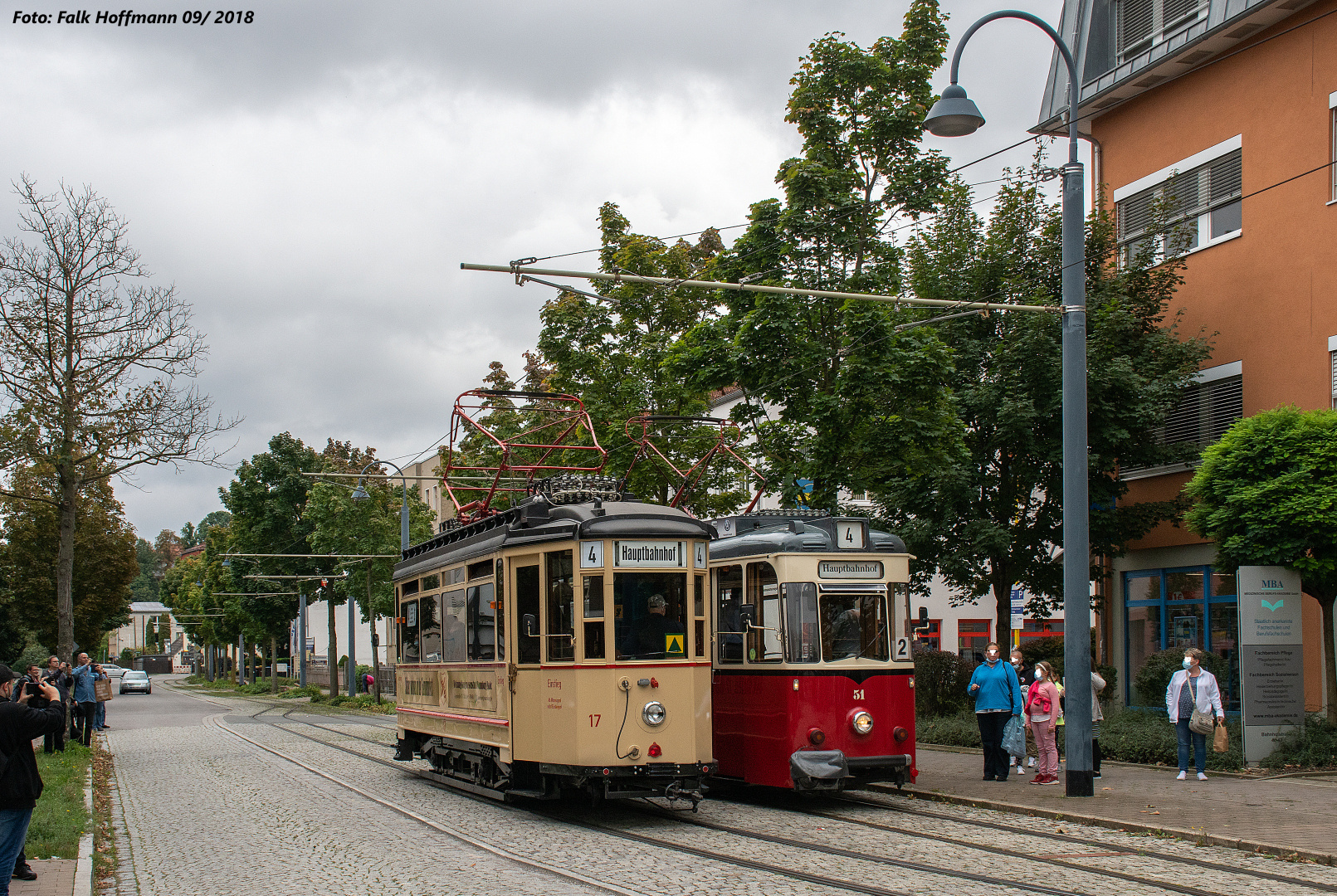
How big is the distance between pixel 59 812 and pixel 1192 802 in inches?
460

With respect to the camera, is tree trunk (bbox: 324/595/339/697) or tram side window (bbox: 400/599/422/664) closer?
tram side window (bbox: 400/599/422/664)

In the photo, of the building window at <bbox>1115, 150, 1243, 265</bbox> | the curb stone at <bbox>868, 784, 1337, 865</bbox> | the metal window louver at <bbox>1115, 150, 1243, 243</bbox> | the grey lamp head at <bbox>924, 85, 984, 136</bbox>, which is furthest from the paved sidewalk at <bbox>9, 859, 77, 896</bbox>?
the metal window louver at <bbox>1115, 150, 1243, 243</bbox>

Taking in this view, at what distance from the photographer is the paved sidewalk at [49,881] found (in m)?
9.07

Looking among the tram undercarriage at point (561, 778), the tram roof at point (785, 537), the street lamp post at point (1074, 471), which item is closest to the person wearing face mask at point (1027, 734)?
the street lamp post at point (1074, 471)

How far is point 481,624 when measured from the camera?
46.3 feet

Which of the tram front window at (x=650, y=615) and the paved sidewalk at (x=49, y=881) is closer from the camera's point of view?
the paved sidewalk at (x=49, y=881)

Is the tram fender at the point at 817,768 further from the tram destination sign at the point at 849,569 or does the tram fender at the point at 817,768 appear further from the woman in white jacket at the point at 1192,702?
the woman in white jacket at the point at 1192,702

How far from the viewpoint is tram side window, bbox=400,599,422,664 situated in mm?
17609

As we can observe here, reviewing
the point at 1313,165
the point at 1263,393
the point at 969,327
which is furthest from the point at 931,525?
the point at 1313,165

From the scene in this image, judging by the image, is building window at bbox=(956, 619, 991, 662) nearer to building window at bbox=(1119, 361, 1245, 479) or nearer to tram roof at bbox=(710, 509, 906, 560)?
building window at bbox=(1119, 361, 1245, 479)

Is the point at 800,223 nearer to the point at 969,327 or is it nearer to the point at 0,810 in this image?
the point at 969,327

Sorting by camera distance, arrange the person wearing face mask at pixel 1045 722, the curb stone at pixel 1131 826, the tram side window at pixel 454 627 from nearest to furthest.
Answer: the curb stone at pixel 1131 826 < the tram side window at pixel 454 627 < the person wearing face mask at pixel 1045 722

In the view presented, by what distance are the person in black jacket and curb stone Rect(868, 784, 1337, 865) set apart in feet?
29.5

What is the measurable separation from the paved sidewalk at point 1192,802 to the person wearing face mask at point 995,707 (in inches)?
9.2
